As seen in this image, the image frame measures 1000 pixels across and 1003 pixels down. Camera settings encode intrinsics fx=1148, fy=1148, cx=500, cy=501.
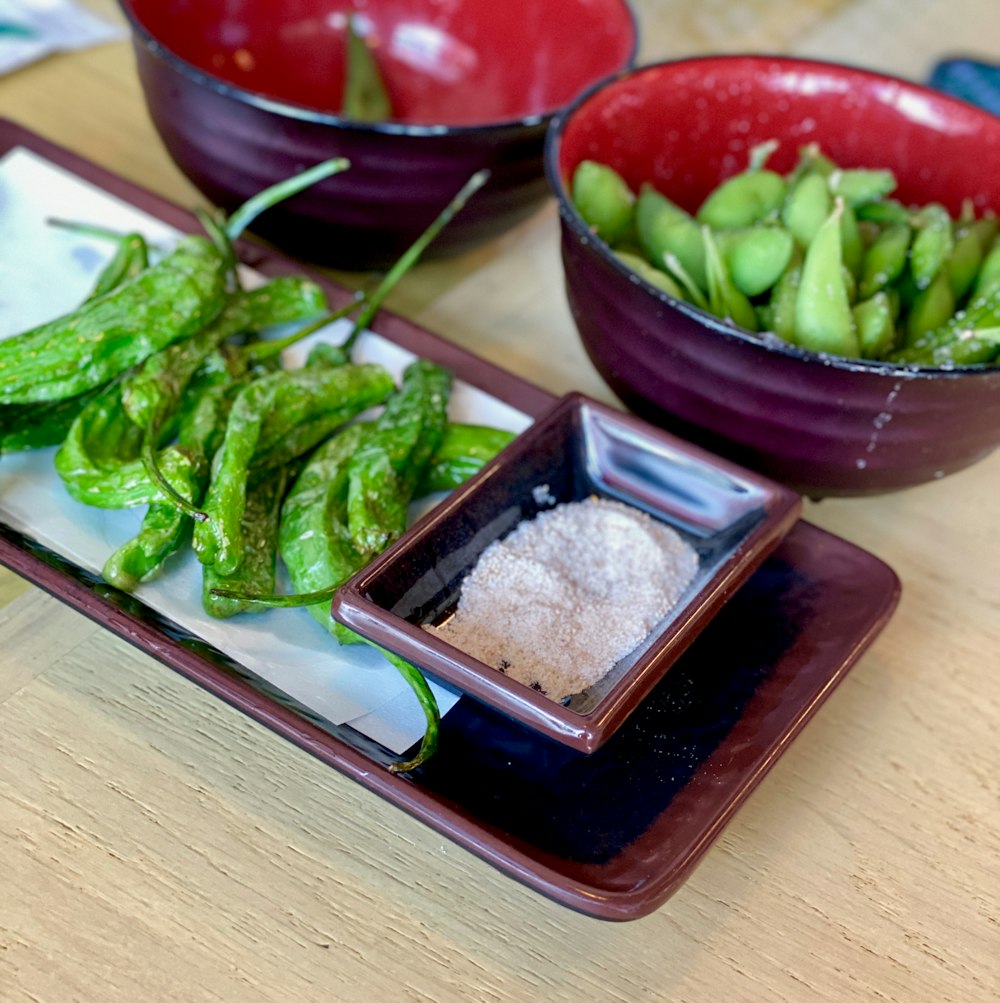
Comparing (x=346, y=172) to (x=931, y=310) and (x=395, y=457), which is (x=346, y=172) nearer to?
(x=395, y=457)

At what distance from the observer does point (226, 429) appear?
0.81 m

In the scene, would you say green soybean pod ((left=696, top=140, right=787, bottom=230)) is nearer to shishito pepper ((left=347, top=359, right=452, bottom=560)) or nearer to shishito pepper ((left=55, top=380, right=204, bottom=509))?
shishito pepper ((left=347, top=359, right=452, bottom=560))

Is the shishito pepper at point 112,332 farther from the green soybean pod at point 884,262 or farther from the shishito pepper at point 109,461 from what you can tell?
the green soybean pod at point 884,262

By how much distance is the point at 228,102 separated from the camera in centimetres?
94

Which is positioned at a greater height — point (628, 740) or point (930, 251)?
point (930, 251)

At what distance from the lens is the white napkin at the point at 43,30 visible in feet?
4.34

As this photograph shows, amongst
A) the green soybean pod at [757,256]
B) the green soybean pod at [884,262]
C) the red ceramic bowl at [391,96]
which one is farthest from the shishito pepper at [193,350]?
the green soybean pod at [884,262]

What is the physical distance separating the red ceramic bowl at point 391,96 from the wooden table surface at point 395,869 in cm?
43

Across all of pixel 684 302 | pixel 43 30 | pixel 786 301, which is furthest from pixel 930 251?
pixel 43 30

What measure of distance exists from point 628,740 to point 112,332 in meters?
0.46

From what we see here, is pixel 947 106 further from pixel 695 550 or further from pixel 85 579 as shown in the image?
pixel 85 579

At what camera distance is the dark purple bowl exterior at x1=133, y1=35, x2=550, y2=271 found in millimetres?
944

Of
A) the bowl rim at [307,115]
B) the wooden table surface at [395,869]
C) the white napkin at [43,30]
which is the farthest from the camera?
the white napkin at [43,30]

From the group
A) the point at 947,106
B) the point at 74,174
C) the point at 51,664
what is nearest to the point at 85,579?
the point at 51,664
